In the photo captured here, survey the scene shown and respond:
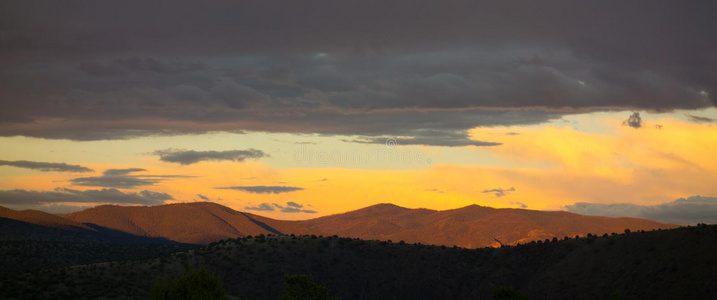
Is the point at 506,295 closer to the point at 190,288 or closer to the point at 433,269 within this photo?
the point at 190,288

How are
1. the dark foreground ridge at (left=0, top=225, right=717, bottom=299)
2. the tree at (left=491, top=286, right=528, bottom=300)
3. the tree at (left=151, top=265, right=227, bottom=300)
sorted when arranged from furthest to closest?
the dark foreground ridge at (left=0, top=225, right=717, bottom=299), the tree at (left=491, top=286, right=528, bottom=300), the tree at (left=151, top=265, right=227, bottom=300)

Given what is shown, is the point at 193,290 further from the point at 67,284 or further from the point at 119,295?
the point at 67,284

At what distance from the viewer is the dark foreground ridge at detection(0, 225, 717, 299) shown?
315 ft

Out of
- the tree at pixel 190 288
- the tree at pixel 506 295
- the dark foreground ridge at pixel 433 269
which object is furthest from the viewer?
the dark foreground ridge at pixel 433 269

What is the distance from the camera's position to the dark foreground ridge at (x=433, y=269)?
95.9 metres

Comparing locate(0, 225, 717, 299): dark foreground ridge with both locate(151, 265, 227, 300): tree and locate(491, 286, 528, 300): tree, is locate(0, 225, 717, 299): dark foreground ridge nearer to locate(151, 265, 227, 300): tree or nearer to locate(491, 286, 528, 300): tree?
locate(491, 286, 528, 300): tree

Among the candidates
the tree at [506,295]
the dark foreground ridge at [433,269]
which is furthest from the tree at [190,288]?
the tree at [506,295]

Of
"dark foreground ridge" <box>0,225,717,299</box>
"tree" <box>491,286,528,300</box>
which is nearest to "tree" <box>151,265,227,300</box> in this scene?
"dark foreground ridge" <box>0,225,717,299</box>

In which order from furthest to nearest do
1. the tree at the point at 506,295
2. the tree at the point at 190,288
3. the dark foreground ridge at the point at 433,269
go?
the dark foreground ridge at the point at 433,269
the tree at the point at 506,295
the tree at the point at 190,288

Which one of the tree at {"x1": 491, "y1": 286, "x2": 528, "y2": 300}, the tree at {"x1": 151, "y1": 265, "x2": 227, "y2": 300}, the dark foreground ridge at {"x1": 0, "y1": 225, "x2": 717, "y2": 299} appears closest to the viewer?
the tree at {"x1": 151, "y1": 265, "x2": 227, "y2": 300}

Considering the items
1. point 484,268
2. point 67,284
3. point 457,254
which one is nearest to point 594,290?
point 484,268

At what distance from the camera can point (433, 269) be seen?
134500 mm

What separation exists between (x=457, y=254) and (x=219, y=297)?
79.2 metres

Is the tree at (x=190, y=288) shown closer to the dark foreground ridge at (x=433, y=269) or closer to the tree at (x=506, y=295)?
the dark foreground ridge at (x=433, y=269)
